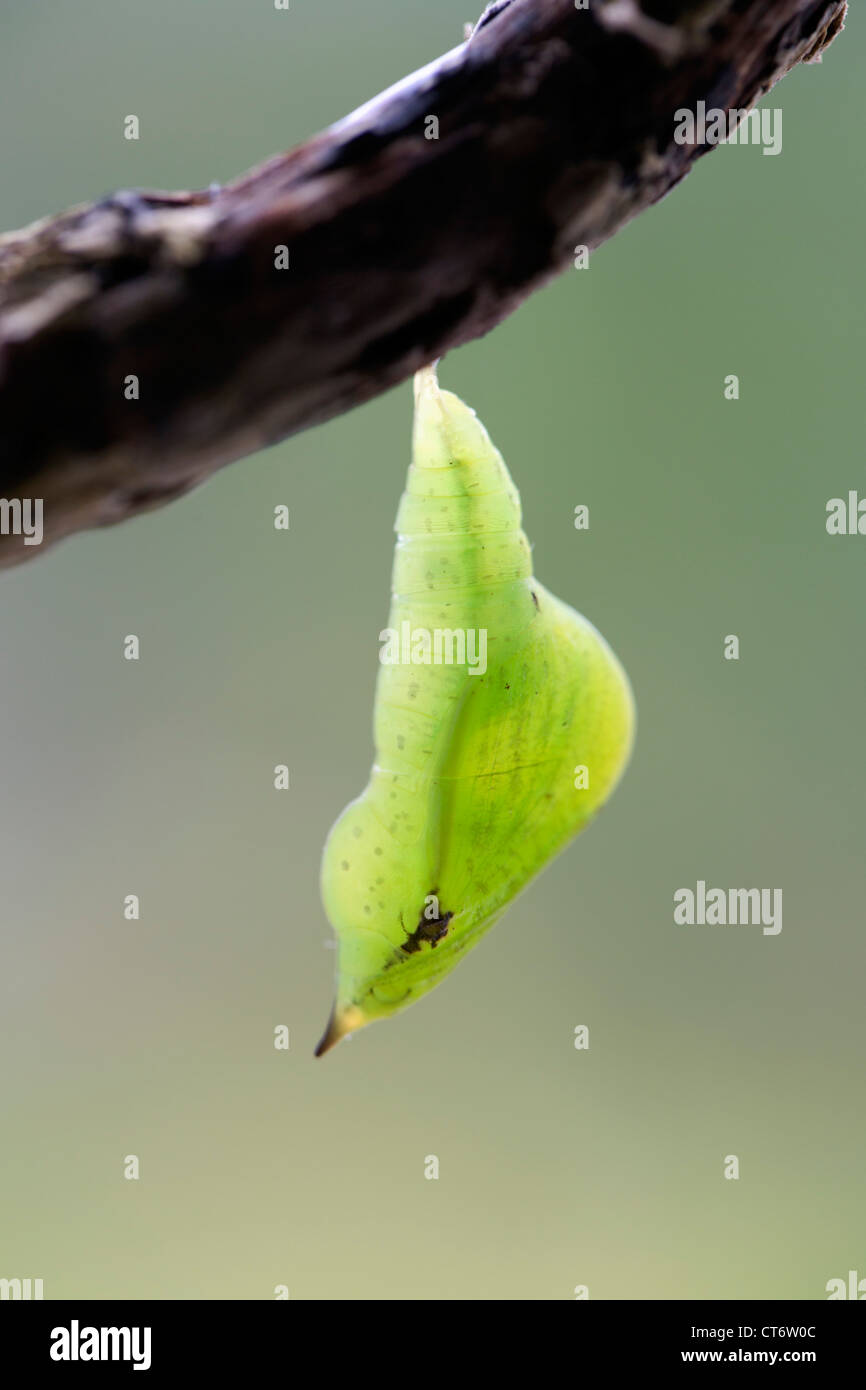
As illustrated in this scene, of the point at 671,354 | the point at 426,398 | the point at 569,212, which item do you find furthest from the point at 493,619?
the point at 671,354

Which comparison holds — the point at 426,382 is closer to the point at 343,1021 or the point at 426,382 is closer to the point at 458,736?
the point at 458,736

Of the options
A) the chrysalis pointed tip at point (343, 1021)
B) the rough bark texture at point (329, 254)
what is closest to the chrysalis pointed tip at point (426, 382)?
the rough bark texture at point (329, 254)

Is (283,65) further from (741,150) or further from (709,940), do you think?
(709,940)

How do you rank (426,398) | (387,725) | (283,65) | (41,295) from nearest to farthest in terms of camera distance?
(41,295) < (426,398) < (387,725) < (283,65)

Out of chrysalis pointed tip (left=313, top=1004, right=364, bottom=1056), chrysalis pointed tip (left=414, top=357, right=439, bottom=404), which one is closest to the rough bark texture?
chrysalis pointed tip (left=414, top=357, right=439, bottom=404)

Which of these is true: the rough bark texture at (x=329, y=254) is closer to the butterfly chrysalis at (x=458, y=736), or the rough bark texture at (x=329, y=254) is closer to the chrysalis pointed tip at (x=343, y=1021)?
the butterfly chrysalis at (x=458, y=736)

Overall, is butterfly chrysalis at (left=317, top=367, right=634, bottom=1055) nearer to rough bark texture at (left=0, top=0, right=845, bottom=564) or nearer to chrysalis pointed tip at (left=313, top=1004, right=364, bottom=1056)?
chrysalis pointed tip at (left=313, top=1004, right=364, bottom=1056)
